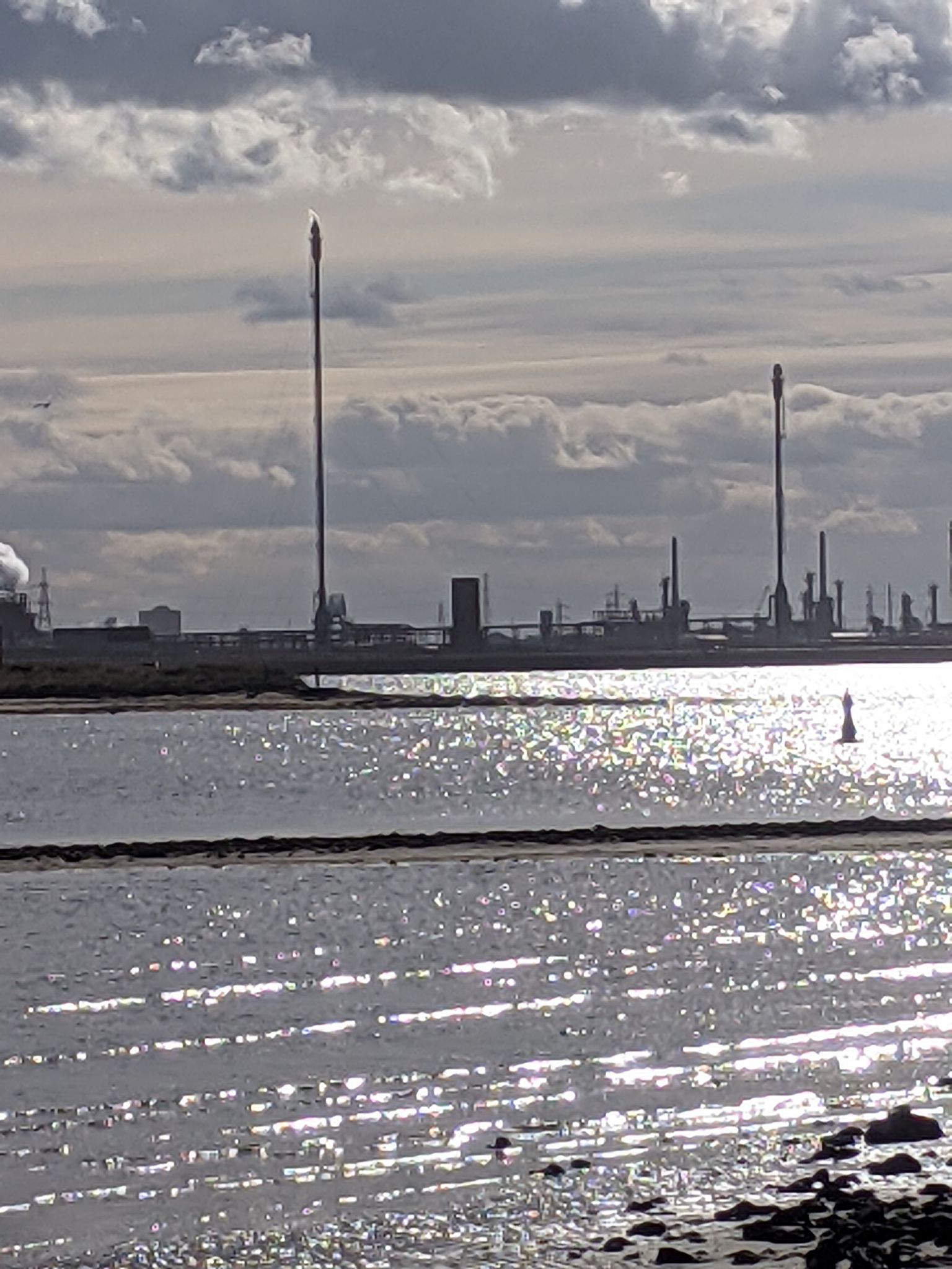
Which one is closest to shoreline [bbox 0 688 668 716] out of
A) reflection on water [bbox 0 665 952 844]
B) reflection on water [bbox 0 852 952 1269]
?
reflection on water [bbox 0 665 952 844]

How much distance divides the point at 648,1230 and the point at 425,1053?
9.09 m

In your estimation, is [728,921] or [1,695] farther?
[1,695]

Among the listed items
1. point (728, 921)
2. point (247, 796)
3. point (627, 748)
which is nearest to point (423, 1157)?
point (728, 921)

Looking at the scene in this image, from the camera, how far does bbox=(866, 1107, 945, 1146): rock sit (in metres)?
21.2

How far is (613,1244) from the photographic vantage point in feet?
57.8

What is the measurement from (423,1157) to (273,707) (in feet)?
493

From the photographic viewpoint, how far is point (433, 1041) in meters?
27.8

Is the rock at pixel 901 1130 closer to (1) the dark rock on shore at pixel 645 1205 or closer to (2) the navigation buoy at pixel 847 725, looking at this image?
(1) the dark rock on shore at pixel 645 1205

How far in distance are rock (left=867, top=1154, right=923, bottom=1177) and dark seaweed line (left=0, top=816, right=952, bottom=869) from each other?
30.7 metres

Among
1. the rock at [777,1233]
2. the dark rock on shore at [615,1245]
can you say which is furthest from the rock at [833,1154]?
the dark rock on shore at [615,1245]

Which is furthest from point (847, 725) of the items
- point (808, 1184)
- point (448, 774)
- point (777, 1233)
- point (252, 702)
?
point (777, 1233)

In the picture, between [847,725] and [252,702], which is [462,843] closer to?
[847,725]

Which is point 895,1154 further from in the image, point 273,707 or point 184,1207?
point 273,707

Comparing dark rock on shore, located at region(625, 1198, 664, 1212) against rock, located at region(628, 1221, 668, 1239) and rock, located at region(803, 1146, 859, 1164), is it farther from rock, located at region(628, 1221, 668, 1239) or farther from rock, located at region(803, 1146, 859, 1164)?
rock, located at region(803, 1146, 859, 1164)
